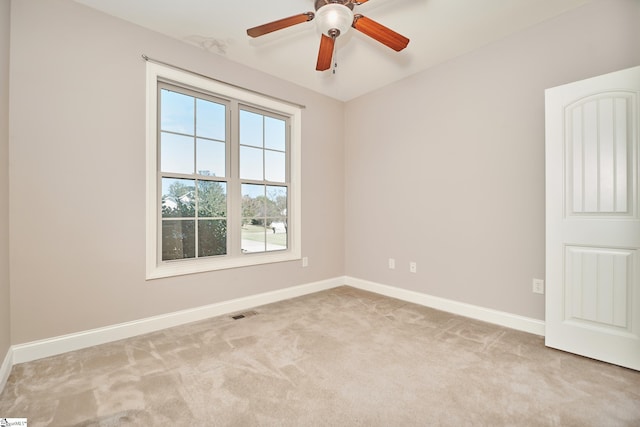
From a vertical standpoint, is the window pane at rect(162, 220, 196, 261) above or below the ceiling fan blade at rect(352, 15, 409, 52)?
below

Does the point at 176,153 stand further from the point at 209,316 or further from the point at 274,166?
the point at 209,316

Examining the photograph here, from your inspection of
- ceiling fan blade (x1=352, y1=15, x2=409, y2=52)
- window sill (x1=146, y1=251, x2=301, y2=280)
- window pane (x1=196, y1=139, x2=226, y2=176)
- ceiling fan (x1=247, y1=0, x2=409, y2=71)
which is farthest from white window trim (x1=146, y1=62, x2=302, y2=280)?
ceiling fan blade (x1=352, y1=15, x2=409, y2=52)

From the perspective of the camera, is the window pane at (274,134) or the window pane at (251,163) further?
the window pane at (274,134)

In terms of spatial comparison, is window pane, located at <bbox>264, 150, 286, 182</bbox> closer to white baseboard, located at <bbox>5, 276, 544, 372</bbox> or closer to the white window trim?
the white window trim

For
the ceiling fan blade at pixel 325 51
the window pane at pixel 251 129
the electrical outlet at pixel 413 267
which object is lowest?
the electrical outlet at pixel 413 267

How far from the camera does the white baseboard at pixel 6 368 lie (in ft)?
5.70

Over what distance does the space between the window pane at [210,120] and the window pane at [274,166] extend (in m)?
0.61

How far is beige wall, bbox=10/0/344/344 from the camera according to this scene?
206 centimetres

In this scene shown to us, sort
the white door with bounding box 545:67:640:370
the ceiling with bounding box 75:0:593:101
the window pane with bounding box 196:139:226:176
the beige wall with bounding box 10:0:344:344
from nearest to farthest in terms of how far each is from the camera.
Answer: the white door with bounding box 545:67:640:370
the beige wall with bounding box 10:0:344:344
the ceiling with bounding box 75:0:593:101
the window pane with bounding box 196:139:226:176

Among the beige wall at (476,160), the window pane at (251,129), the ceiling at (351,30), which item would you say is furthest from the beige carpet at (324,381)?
the ceiling at (351,30)

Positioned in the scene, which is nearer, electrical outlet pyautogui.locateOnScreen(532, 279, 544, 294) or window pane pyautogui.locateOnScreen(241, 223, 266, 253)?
electrical outlet pyautogui.locateOnScreen(532, 279, 544, 294)

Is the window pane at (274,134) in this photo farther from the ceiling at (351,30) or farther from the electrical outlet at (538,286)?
the electrical outlet at (538,286)

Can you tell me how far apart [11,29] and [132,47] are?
74 centimetres

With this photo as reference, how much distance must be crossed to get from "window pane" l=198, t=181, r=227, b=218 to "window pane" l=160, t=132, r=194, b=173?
22 cm
